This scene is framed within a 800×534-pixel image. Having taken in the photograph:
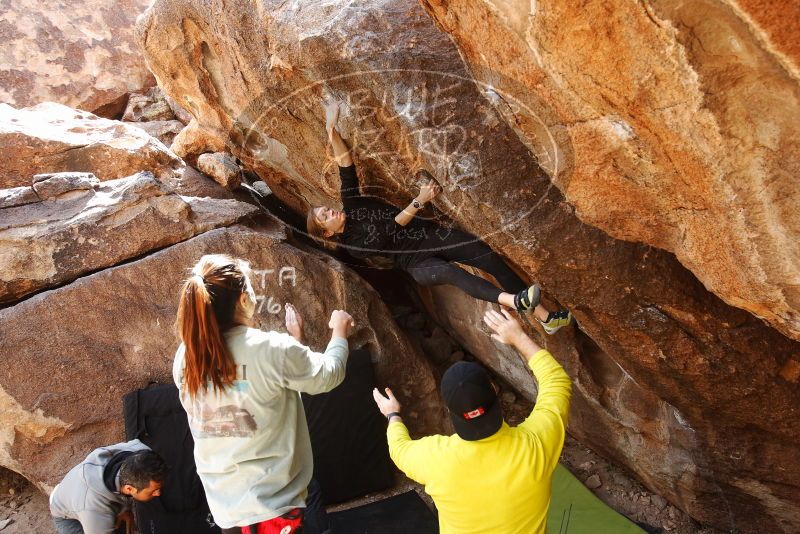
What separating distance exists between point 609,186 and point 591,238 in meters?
A: 0.41

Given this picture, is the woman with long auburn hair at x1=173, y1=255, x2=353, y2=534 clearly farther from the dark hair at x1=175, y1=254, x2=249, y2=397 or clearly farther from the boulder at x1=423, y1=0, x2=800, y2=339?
the boulder at x1=423, y1=0, x2=800, y2=339

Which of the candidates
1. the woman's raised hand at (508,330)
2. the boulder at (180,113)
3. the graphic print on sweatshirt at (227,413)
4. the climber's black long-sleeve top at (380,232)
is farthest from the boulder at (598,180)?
the boulder at (180,113)

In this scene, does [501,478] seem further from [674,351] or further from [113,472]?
[113,472]

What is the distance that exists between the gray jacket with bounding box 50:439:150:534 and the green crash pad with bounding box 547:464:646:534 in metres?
2.39

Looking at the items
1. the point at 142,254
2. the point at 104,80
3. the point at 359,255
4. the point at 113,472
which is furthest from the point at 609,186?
the point at 104,80

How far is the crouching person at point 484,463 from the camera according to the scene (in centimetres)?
184

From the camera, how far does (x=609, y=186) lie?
8.07 ft

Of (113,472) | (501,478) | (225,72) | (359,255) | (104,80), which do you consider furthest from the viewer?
(104,80)

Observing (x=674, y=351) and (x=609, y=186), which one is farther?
(x=674, y=351)

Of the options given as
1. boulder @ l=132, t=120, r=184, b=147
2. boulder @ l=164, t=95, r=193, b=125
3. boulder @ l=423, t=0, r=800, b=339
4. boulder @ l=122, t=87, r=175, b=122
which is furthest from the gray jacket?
boulder @ l=122, t=87, r=175, b=122

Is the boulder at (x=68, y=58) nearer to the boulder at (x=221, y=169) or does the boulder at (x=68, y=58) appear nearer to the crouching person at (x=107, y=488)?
the boulder at (x=221, y=169)

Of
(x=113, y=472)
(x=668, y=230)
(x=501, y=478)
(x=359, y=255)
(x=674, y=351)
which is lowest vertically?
(x=113, y=472)

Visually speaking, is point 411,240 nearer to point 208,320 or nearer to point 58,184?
point 208,320

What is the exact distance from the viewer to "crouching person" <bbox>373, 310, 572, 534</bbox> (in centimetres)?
184
